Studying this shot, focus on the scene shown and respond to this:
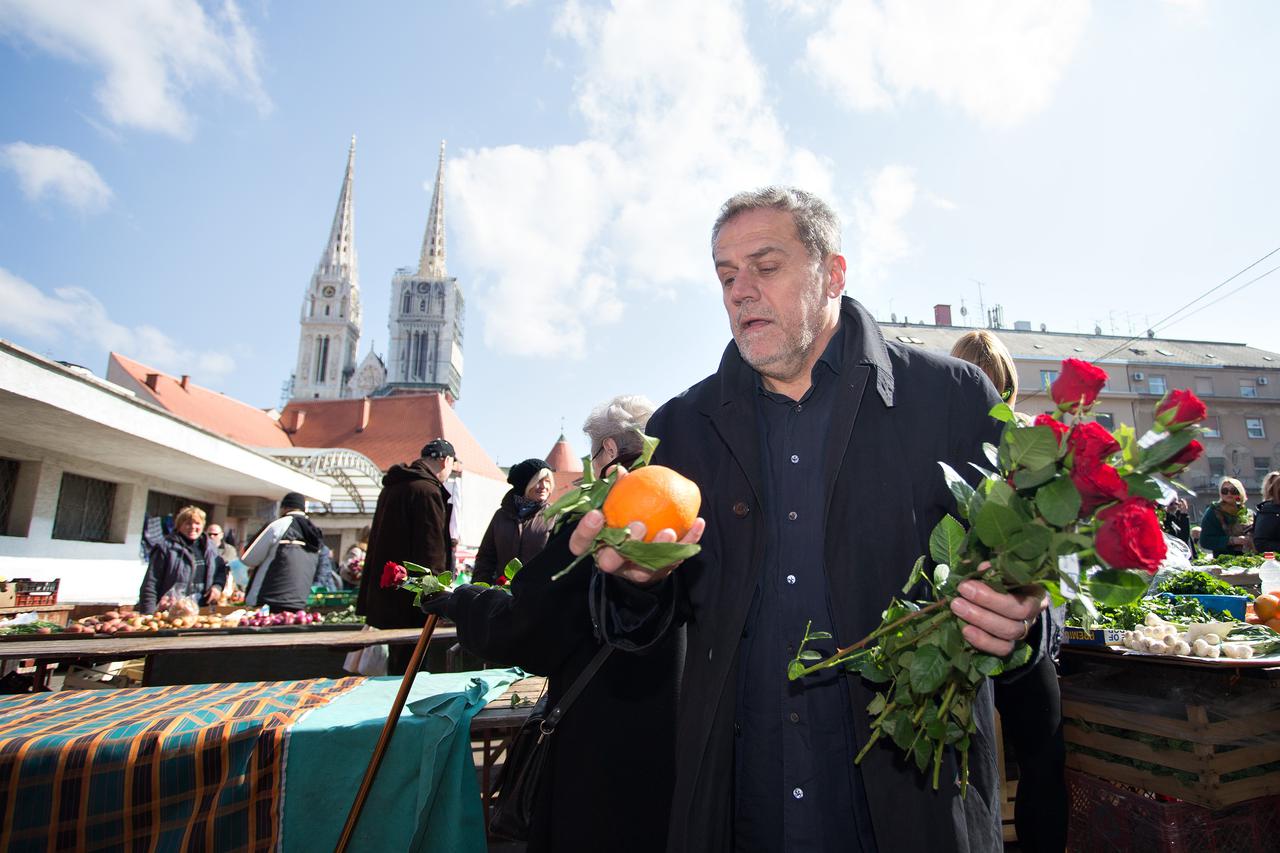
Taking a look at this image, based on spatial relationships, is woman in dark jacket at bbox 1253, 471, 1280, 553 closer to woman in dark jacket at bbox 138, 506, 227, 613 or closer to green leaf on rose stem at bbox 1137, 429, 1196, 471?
green leaf on rose stem at bbox 1137, 429, 1196, 471

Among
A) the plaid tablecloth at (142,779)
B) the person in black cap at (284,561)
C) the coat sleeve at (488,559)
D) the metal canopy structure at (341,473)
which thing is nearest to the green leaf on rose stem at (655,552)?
the plaid tablecloth at (142,779)

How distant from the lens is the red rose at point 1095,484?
947 mm

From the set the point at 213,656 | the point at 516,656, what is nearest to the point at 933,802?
the point at 516,656

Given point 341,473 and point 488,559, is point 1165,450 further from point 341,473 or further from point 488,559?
point 341,473

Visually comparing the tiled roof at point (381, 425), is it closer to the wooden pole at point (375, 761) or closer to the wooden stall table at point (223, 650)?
the wooden stall table at point (223, 650)

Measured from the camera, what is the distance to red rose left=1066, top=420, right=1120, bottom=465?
979 mm

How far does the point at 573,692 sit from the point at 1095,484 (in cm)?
163

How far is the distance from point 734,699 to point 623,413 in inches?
62.9

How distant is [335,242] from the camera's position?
9544cm

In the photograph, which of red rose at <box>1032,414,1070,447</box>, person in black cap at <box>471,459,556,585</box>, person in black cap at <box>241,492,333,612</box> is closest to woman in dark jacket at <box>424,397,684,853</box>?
red rose at <box>1032,414,1070,447</box>

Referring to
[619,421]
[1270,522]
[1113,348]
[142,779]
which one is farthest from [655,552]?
[1113,348]

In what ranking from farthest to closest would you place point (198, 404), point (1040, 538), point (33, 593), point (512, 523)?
point (198, 404), point (33, 593), point (512, 523), point (1040, 538)

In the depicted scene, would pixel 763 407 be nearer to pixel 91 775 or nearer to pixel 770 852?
pixel 770 852

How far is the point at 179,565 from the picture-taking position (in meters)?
7.14
